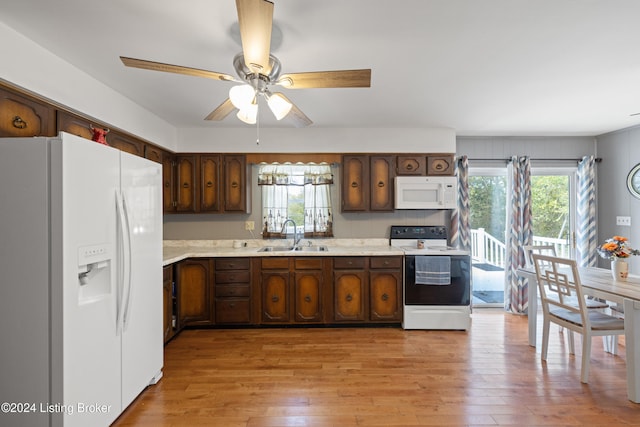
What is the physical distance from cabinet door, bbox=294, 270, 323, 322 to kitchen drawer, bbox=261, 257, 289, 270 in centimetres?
20

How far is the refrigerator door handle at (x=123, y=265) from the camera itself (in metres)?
1.81

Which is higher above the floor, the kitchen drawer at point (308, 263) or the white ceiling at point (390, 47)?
the white ceiling at point (390, 47)

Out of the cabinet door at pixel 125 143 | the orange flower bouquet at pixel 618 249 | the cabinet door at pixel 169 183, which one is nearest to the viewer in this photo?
the orange flower bouquet at pixel 618 249

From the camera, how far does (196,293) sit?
3334 millimetres

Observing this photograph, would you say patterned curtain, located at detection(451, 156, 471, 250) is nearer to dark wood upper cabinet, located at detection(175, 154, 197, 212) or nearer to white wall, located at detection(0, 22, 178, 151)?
dark wood upper cabinet, located at detection(175, 154, 197, 212)

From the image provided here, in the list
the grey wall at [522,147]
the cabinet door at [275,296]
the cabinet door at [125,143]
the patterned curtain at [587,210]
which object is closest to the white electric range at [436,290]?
the cabinet door at [275,296]

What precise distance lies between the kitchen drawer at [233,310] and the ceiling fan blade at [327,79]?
249 centimetres

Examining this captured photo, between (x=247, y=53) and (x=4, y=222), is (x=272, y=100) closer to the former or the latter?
(x=247, y=53)

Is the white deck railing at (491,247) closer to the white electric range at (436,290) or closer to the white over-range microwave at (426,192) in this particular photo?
the white over-range microwave at (426,192)

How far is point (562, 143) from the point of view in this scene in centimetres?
415

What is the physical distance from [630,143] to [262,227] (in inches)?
188

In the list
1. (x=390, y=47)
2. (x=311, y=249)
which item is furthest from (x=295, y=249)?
(x=390, y=47)

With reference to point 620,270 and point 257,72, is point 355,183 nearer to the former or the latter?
point 257,72

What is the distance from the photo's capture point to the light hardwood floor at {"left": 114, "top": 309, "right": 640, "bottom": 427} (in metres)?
1.94
